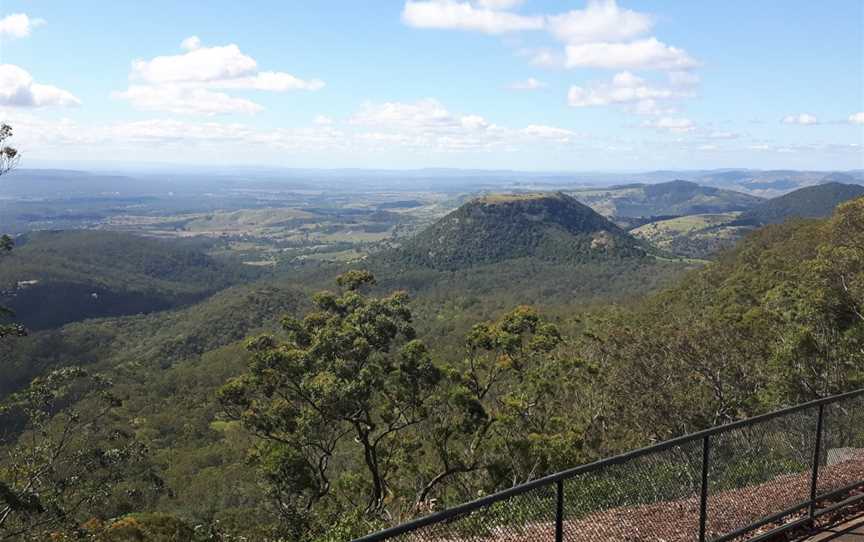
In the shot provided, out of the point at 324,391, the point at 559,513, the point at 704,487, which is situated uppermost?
the point at 559,513

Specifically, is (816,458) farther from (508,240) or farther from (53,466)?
(508,240)

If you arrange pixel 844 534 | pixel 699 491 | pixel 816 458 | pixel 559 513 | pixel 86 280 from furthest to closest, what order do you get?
1. pixel 86 280
2. pixel 816 458
3. pixel 844 534
4. pixel 699 491
5. pixel 559 513

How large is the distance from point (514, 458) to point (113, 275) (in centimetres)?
17774

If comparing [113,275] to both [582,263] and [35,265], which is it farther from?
[582,263]

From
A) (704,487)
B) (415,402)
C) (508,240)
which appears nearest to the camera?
(704,487)

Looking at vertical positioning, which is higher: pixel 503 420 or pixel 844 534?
pixel 844 534

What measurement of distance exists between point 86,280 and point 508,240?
12103 centimetres

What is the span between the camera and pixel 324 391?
1483 centimetres

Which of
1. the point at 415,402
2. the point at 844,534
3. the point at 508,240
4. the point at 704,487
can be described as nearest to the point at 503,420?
the point at 415,402

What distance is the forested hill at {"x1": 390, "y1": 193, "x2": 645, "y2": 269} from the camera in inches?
6850

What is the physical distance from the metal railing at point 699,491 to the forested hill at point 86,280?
12513 cm

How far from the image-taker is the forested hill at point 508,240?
571ft

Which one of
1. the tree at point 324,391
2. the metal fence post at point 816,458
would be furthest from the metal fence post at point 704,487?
the tree at point 324,391

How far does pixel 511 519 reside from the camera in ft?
16.3
